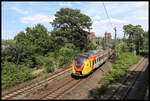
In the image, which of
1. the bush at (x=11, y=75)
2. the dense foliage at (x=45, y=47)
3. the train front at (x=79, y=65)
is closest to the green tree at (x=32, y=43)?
the dense foliage at (x=45, y=47)

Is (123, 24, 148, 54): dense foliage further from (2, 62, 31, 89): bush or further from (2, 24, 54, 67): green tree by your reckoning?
(2, 62, 31, 89): bush

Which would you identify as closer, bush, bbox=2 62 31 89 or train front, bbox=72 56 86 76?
bush, bbox=2 62 31 89

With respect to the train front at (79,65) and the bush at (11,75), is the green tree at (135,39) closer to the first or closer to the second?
the train front at (79,65)

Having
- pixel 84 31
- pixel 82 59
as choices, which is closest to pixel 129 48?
pixel 84 31

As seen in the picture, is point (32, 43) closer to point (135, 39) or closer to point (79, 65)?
point (79, 65)

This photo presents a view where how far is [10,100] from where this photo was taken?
11.9 meters

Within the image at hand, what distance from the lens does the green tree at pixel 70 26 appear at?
36.3 m

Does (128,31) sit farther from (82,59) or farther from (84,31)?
(82,59)

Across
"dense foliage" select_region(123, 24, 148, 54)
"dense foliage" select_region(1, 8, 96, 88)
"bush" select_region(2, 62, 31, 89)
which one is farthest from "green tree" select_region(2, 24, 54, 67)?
"dense foliage" select_region(123, 24, 148, 54)

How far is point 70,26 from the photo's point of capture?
37781mm

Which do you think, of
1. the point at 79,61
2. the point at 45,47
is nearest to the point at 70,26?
the point at 45,47

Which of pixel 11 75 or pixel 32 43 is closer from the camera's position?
pixel 11 75

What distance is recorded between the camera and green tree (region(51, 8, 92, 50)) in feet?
119

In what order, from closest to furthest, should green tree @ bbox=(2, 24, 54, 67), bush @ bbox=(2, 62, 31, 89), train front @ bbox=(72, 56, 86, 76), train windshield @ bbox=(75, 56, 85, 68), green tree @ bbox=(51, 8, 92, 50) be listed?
1. bush @ bbox=(2, 62, 31, 89)
2. train front @ bbox=(72, 56, 86, 76)
3. train windshield @ bbox=(75, 56, 85, 68)
4. green tree @ bbox=(2, 24, 54, 67)
5. green tree @ bbox=(51, 8, 92, 50)
